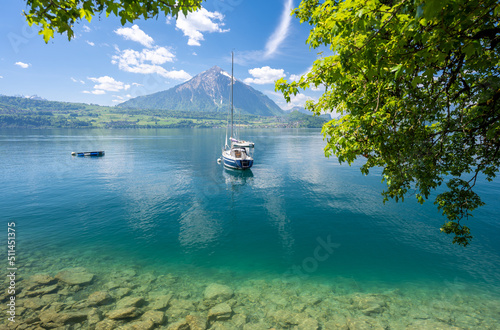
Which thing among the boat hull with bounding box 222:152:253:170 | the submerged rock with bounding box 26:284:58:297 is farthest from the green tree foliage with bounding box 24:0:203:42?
the boat hull with bounding box 222:152:253:170

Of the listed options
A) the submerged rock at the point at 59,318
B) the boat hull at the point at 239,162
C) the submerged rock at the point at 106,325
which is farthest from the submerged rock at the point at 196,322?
the boat hull at the point at 239,162

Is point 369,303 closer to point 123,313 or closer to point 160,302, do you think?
point 160,302

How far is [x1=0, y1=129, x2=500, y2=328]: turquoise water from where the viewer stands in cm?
1652

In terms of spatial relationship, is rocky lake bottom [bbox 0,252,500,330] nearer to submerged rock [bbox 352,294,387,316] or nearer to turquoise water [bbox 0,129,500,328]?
submerged rock [bbox 352,294,387,316]

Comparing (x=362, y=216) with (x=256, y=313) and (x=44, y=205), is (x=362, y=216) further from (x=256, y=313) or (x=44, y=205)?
(x=44, y=205)

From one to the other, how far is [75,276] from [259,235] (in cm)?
1511

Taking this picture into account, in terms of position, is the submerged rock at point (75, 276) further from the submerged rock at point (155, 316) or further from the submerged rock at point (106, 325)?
the submerged rock at point (155, 316)

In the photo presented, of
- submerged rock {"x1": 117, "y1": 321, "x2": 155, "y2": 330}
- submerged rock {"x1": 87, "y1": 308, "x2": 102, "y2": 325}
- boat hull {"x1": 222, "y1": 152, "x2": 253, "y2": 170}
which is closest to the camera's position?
submerged rock {"x1": 117, "y1": 321, "x2": 155, "y2": 330}

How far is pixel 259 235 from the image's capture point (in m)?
23.2

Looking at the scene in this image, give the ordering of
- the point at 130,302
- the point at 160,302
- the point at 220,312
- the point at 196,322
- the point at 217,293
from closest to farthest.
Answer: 1. the point at 196,322
2. the point at 220,312
3. the point at 130,302
4. the point at 160,302
5. the point at 217,293

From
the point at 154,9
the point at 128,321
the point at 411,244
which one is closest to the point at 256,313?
the point at 128,321

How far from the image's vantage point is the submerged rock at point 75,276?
14759 millimetres

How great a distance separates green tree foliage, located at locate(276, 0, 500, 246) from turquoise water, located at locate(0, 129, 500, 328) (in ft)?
31.6

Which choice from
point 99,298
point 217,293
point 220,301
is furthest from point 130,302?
point 220,301
